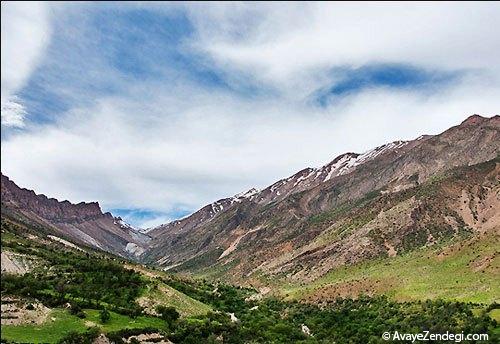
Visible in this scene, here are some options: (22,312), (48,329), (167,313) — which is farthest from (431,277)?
(22,312)

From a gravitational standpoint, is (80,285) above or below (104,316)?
above

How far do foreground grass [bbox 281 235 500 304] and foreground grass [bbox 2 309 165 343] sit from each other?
52142 mm

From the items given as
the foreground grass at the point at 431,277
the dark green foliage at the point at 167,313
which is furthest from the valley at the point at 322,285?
the foreground grass at the point at 431,277

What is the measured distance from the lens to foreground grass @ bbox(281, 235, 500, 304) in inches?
3492

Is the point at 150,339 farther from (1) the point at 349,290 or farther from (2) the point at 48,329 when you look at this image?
(1) the point at 349,290

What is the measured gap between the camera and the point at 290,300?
377 feet

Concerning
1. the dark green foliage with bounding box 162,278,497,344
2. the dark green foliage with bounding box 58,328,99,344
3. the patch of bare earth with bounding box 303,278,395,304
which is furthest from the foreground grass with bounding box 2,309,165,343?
the patch of bare earth with bounding box 303,278,395,304

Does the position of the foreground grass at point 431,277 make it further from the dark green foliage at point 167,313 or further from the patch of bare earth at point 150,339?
the patch of bare earth at point 150,339

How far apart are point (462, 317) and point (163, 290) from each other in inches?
1671

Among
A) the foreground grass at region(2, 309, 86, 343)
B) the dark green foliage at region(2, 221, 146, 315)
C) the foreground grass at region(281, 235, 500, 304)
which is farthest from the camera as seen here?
the foreground grass at region(281, 235, 500, 304)

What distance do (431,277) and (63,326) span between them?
2904 inches

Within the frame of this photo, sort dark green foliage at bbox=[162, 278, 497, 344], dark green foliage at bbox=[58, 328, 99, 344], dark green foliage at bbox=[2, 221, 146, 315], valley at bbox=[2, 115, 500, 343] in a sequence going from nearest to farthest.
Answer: dark green foliage at bbox=[58, 328, 99, 344] < valley at bbox=[2, 115, 500, 343] < dark green foliage at bbox=[2, 221, 146, 315] < dark green foliage at bbox=[162, 278, 497, 344]

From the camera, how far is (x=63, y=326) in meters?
50.2

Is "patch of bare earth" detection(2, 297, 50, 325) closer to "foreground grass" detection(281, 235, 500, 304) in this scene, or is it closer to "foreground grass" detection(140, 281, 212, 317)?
"foreground grass" detection(140, 281, 212, 317)
